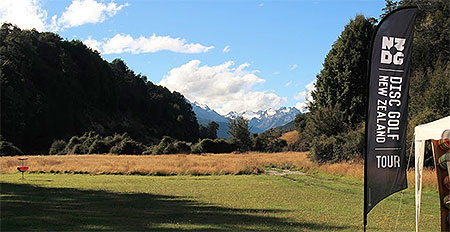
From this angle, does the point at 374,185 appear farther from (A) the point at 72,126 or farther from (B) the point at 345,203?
(A) the point at 72,126

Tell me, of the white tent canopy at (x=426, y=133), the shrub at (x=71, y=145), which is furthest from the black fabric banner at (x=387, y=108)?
the shrub at (x=71, y=145)

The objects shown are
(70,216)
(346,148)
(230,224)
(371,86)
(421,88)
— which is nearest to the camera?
(371,86)

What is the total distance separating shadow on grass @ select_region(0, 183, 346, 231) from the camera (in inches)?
377

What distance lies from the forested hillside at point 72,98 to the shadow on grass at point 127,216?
1924 inches

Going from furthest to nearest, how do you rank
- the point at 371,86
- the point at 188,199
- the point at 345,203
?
the point at 188,199 < the point at 345,203 < the point at 371,86

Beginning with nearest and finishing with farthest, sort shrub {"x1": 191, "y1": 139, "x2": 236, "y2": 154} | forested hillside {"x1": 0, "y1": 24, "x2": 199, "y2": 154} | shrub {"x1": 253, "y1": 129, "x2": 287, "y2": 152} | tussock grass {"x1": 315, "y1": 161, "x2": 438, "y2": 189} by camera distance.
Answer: tussock grass {"x1": 315, "y1": 161, "x2": 438, "y2": 189}, shrub {"x1": 191, "y1": 139, "x2": 236, "y2": 154}, shrub {"x1": 253, "y1": 129, "x2": 287, "y2": 152}, forested hillside {"x1": 0, "y1": 24, "x2": 199, "y2": 154}

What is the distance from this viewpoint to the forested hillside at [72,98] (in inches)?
3077

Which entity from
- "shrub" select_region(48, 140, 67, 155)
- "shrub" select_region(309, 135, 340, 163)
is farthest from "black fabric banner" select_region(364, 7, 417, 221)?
"shrub" select_region(48, 140, 67, 155)

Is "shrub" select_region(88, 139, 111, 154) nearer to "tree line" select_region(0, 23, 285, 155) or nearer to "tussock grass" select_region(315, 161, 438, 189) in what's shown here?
"tree line" select_region(0, 23, 285, 155)

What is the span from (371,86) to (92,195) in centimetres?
1181

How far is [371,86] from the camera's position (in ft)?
27.2

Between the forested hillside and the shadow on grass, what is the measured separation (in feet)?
160

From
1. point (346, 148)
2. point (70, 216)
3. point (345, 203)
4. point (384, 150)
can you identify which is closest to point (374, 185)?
point (384, 150)

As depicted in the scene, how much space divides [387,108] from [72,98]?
9623 centimetres
